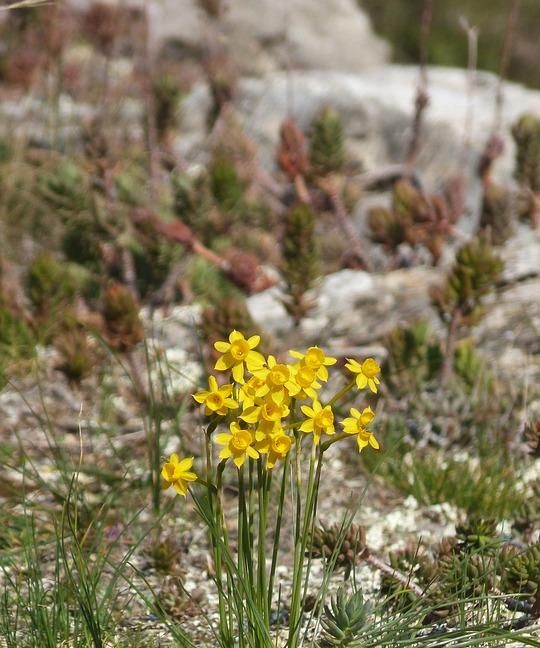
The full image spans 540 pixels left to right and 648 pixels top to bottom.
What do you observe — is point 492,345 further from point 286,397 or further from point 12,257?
point 12,257

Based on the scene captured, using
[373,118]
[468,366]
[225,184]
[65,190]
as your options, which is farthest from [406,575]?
[373,118]

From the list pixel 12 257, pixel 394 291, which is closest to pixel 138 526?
pixel 394 291

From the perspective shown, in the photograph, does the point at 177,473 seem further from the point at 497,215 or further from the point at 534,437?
the point at 497,215

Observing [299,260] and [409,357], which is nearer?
[409,357]

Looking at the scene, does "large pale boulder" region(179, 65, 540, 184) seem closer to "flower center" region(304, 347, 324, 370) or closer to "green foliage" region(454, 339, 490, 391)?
A: "green foliage" region(454, 339, 490, 391)

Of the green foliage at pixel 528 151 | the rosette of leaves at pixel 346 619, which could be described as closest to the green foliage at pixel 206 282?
the green foliage at pixel 528 151

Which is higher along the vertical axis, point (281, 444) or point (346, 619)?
point (281, 444)
